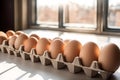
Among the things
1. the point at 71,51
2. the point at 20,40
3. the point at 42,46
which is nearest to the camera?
the point at 71,51

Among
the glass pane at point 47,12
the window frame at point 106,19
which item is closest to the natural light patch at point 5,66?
the window frame at point 106,19

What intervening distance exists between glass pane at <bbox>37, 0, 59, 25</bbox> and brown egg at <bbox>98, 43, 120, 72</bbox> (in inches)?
46.3

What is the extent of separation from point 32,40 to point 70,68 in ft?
0.92

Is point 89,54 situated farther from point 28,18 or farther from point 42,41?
point 28,18

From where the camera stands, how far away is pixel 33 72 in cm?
80

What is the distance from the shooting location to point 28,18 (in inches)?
81.0

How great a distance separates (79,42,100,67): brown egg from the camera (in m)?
0.75

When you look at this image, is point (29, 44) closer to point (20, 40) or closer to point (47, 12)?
point (20, 40)

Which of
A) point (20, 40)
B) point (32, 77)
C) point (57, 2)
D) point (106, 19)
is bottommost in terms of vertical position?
point (32, 77)

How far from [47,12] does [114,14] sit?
693mm

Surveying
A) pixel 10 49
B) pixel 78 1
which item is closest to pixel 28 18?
pixel 78 1

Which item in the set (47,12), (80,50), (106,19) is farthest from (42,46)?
(47,12)

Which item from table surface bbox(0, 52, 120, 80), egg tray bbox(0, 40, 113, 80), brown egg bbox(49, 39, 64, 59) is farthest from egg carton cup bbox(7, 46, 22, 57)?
brown egg bbox(49, 39, 64, 59)

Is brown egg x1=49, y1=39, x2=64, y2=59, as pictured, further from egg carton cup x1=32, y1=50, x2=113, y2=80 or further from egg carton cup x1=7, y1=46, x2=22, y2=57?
egg carton cup x1=7, y1=46, x2=22, y2=57
